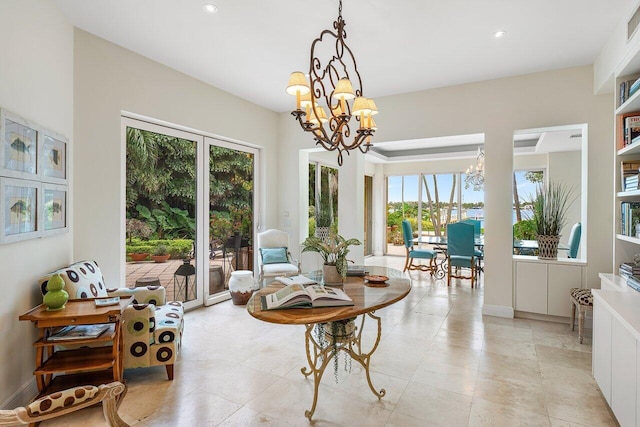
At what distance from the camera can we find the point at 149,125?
3.75 m

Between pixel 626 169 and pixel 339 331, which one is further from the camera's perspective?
pixel 626 169

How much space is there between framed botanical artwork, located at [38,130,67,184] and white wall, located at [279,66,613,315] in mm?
3658

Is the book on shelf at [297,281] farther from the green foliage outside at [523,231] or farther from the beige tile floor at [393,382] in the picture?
the green foliage outside at [523,231]

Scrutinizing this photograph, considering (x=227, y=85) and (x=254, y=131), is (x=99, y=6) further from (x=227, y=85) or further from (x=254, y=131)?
(x=254, y=131)

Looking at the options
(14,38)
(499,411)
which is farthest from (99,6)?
(499,411)

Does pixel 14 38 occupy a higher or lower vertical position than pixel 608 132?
higher

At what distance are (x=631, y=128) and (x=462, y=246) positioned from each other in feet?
10.8

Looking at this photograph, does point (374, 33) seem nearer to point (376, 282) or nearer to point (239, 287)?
point (376, 282)

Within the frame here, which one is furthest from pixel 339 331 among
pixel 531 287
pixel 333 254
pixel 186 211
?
pixel 531 287

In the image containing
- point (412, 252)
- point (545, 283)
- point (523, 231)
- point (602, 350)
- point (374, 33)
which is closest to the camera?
point (602, 350)

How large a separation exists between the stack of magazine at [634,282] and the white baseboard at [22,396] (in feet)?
14.0

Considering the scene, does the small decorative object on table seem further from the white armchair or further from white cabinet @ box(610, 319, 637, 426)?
the white armchair

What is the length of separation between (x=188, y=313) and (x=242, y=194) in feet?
6.09

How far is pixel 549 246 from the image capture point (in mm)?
3900
